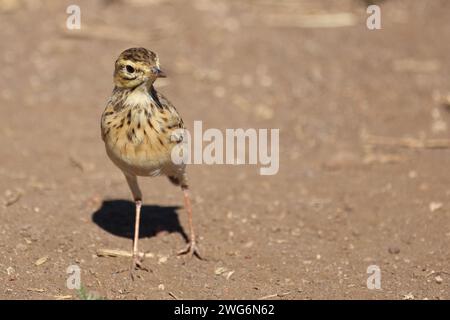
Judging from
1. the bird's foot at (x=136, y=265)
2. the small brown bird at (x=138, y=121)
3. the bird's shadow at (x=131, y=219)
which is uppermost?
the small brown bird at (x=138, y=121)

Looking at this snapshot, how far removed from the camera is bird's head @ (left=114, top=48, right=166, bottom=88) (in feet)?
21.3

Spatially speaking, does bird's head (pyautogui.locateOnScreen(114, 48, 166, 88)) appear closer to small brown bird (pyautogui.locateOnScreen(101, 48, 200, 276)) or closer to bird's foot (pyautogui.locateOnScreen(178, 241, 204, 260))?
small brown bird (pyautogui.locateOnScreen(101, 48, 200, 276))

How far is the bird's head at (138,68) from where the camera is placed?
650 cm

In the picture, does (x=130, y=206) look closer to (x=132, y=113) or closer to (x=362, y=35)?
(x=132, y=113)

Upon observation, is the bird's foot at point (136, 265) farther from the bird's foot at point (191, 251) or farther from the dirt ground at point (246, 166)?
the bird's foot at point (191, 251)

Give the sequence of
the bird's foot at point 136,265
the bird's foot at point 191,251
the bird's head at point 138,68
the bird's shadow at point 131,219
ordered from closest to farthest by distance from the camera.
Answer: the bird's head at point 138,68
the bird's foot at point 136,265
the bird's foot at point 191,251
the bird's shadow at point 131,219

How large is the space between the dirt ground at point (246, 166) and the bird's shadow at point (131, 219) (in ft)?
0.07

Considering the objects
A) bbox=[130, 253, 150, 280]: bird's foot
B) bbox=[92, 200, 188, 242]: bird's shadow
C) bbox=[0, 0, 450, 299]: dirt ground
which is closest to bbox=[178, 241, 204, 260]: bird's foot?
bbox=[0, 0, 450, 299]: dirt ground

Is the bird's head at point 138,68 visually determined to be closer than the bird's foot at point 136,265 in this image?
Yes

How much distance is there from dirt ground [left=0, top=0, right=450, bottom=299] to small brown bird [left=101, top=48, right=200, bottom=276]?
1071 mm

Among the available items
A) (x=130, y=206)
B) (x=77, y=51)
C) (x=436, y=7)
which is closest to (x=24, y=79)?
(x=77, y=51)

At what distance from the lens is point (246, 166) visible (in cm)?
1002

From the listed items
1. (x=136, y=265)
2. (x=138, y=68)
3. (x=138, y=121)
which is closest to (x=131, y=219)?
(x=136, y=265)

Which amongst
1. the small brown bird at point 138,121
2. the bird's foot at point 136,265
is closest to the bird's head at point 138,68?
the small brown bird at point 138,121
